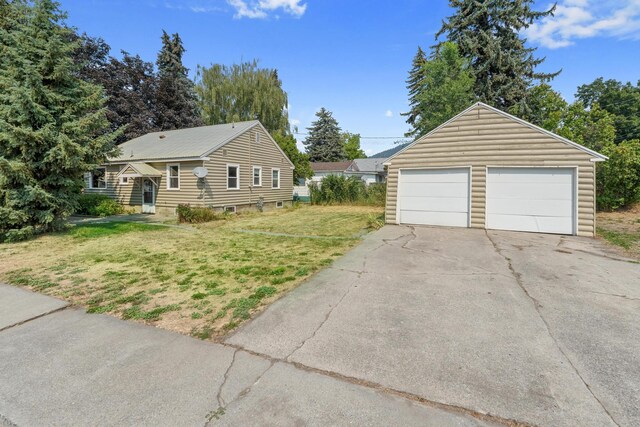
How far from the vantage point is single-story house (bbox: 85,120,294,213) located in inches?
546

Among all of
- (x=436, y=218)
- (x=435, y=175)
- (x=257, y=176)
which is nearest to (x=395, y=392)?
(x=436, y=218)

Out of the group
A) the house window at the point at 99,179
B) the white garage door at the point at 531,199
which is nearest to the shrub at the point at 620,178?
the white garage door at the point at 531,199

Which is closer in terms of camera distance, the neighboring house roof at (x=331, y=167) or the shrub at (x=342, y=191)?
→ the shrub at (x=342, y=191)

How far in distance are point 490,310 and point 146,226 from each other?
1107 cm

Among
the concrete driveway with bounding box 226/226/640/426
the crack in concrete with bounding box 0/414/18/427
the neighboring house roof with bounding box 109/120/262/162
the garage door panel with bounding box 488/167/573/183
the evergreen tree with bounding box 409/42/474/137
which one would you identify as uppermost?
the evergreen tree with bounding box 409/42/474/137

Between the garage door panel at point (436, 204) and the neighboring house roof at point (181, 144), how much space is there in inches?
354

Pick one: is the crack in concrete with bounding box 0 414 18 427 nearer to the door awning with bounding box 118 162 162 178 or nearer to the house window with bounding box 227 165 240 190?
the house window with bounding box 227 165 240 190

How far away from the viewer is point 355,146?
5503 cm

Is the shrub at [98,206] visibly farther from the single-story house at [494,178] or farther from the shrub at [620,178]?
the shrub at [620,178]


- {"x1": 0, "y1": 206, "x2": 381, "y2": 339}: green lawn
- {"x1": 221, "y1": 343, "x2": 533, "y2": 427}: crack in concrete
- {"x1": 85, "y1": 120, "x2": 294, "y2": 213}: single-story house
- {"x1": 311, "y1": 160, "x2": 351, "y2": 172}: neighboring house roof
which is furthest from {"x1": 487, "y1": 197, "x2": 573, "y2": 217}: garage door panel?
{"x1": 311, "y1": 160, "x2": 351, "y2": 172}: neighboring house roof

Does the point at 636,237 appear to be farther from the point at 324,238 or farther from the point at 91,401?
the point at 91,401

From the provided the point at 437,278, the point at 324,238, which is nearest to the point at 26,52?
the point at 324,238

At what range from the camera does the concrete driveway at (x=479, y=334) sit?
2256 mm

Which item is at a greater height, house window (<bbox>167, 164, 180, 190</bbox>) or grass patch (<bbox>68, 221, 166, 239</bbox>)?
house window (<bbox>167, 164, 180, 190</bbox>)
